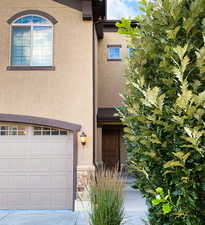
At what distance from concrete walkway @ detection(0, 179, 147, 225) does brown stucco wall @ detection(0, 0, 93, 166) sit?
1543 mm

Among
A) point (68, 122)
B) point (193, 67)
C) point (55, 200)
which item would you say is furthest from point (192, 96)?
point (55, 200)

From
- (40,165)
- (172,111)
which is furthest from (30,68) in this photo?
(172,111)

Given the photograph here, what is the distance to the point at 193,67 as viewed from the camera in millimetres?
2084

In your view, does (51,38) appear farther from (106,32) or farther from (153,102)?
(153,102)

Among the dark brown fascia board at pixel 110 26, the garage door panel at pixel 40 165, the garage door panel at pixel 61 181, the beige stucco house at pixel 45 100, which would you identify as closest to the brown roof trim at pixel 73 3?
the beige stucco house at pixel 45 100

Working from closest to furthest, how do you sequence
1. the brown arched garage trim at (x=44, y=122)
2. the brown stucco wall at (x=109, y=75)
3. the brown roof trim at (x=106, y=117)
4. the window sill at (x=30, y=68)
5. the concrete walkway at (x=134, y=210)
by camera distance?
the concrete walkway at (x=134, y=210) < the brown arched garage trim at (x=44, y=122) < the window sill at (x=30, y=68) < the brown roof trim at (x=106, y=117) < the brown stucco wall at (x=109, y=75)

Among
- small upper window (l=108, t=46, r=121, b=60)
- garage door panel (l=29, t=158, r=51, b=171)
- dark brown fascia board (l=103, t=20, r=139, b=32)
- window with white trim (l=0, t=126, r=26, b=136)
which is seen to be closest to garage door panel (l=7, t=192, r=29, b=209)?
garage door panel (l=29, t=158, r=51, b=171)

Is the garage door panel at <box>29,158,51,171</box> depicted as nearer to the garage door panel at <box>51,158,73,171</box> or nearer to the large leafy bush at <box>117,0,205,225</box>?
the garage door panel at <box>51,158,73,171</box>

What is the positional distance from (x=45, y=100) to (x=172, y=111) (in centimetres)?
622

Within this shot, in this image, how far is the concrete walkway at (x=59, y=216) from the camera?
6211mm

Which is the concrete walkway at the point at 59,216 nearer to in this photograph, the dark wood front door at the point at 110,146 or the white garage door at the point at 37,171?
the white garage door at the point at 37,171

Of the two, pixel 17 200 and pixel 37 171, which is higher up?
pixel 37 171

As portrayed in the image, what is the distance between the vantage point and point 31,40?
26.8 feet

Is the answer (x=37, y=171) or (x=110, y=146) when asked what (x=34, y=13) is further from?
(x=110, y=146)
